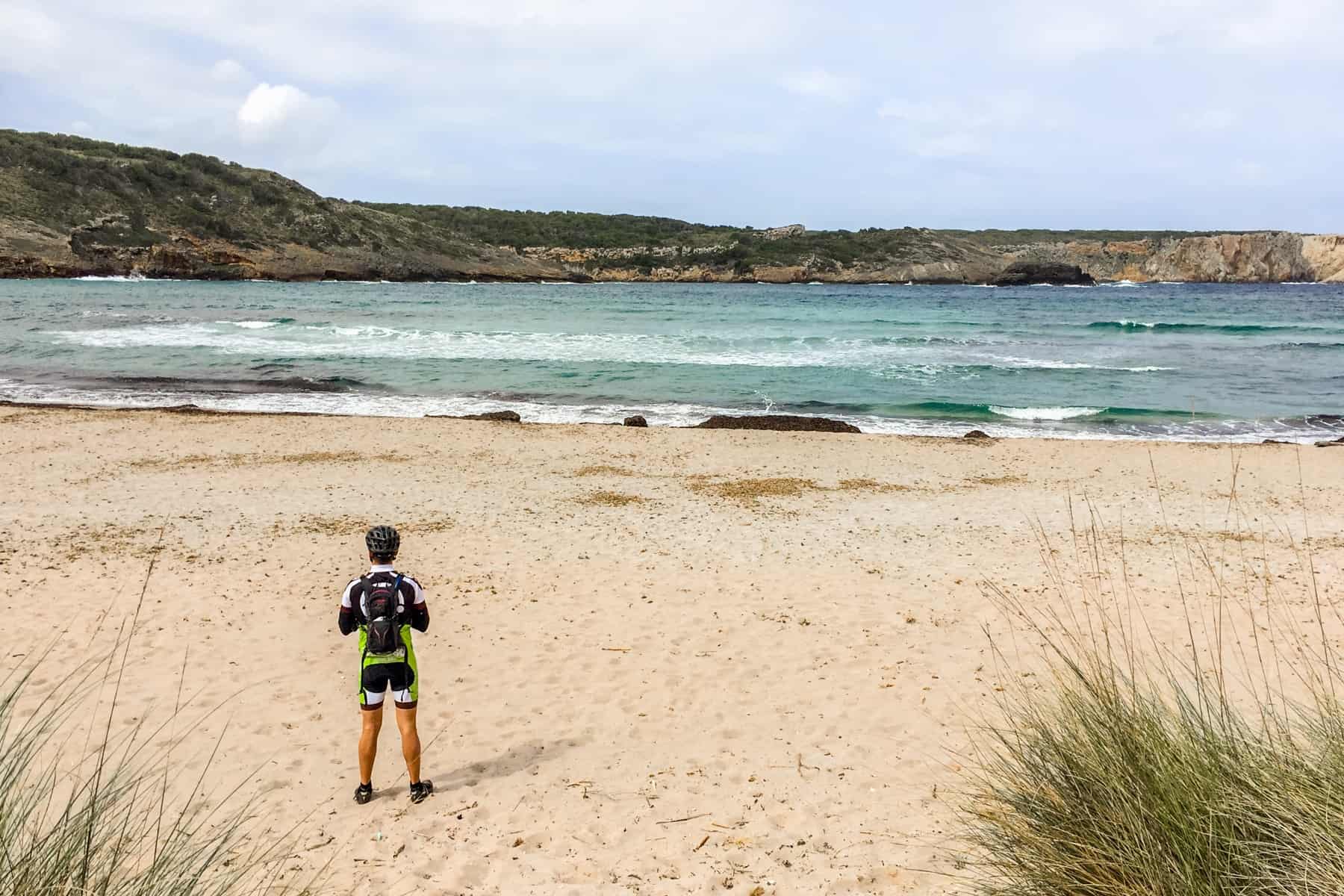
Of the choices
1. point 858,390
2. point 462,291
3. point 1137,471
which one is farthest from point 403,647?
point 462,291

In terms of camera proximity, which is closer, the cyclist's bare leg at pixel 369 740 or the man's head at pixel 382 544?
the man's head at pixel 382 544

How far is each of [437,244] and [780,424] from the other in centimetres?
9205

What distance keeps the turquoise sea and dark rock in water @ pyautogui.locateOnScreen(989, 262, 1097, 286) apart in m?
50.2

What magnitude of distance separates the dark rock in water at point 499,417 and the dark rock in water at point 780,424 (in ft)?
12.3

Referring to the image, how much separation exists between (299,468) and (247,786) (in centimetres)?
877

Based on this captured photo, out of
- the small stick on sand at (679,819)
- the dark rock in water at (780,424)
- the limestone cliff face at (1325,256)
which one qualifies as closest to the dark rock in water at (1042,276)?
the limestone cliff face at (1325,256)

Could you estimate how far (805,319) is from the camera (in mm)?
46875

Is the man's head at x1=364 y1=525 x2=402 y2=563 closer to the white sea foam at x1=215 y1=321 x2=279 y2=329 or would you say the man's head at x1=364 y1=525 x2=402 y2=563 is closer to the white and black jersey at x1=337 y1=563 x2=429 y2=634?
the white and black jersey at x1=337 y1=563 x2=429 y2=634

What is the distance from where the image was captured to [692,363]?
28.1m

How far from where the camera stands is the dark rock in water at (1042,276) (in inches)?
4043

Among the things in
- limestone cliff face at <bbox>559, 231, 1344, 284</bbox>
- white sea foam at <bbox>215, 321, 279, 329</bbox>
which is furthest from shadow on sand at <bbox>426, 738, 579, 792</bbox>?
limestone cliff face at <bbox>559, 231, 1344, 284</bbox>

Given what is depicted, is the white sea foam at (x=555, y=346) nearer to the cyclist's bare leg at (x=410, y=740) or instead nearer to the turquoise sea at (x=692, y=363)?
the turquoise sea at (x=692, y=363)

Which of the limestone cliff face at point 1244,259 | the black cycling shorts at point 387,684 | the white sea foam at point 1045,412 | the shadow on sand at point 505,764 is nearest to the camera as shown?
the black cycling shorts at point 387,684

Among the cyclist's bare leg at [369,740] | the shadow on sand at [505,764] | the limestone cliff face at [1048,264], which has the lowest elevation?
the shadow on sand at [505,764]
